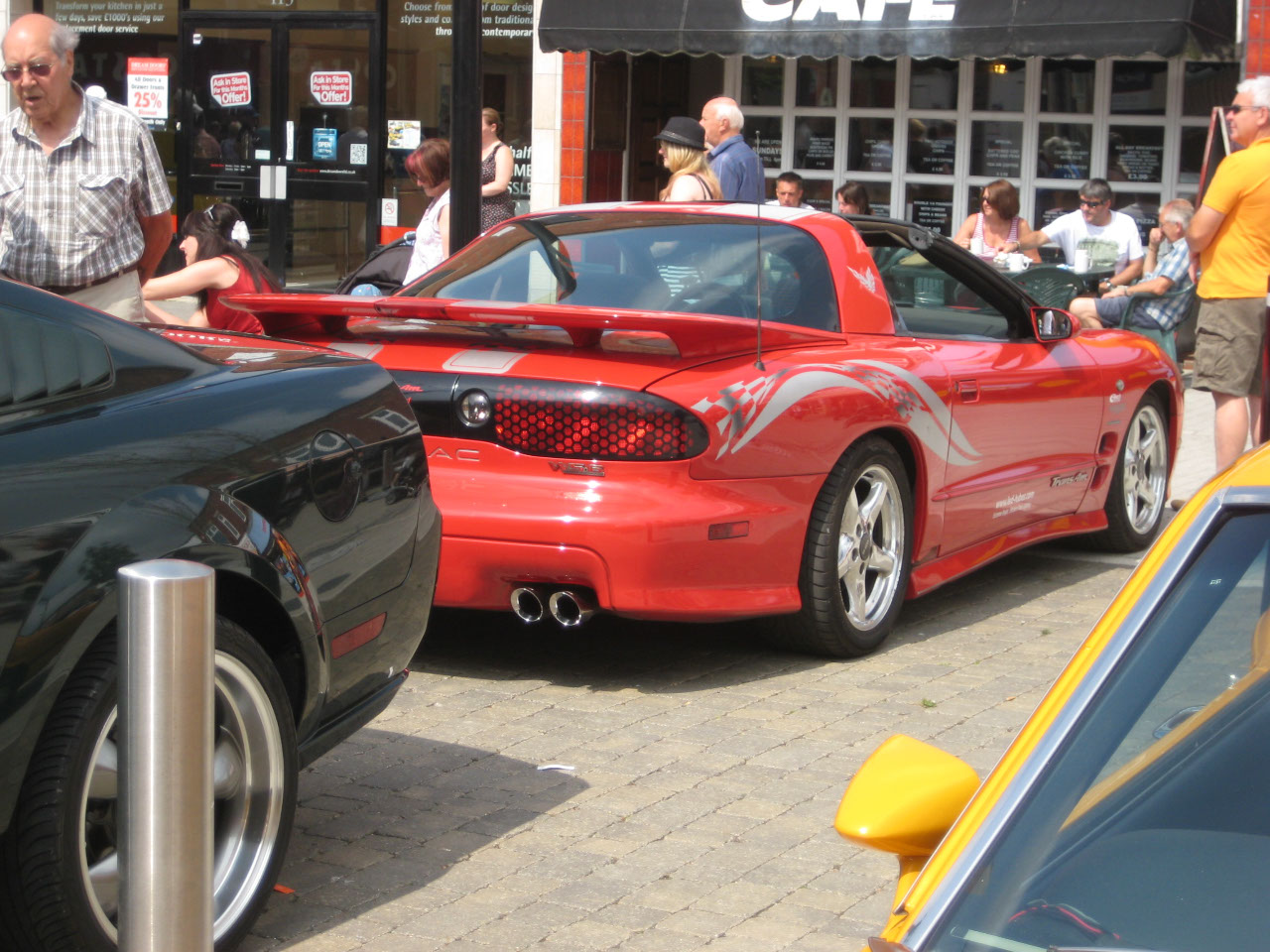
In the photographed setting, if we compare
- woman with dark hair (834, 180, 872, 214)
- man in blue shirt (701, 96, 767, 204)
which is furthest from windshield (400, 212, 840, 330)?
woman with dark hair (834, 180, 872, 214)

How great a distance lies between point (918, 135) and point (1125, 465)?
26.8 feet

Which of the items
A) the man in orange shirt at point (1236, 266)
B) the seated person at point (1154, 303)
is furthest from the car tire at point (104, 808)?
the seated person at point (1154, 303)

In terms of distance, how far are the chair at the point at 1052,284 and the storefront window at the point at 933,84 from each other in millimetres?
3783

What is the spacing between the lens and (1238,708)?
206 cm

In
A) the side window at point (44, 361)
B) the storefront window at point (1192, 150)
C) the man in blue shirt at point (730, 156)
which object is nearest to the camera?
the side window at point (44, 361)

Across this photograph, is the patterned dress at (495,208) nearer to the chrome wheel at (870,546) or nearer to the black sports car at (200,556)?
the chrome wheel at (870,546)

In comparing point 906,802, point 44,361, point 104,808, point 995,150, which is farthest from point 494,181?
point 906,802

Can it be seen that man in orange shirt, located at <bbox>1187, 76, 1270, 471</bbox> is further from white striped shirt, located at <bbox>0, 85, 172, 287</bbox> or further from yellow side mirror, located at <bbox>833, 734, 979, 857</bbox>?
yellow side mirror, located at <bbox>833, 734, 979, 857</bbox>

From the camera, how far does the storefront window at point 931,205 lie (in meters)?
14.8

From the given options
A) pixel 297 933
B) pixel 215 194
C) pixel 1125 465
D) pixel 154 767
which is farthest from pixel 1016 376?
pixel 215 194

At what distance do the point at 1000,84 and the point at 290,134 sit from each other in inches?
243

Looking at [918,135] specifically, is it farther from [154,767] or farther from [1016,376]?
[154,767]

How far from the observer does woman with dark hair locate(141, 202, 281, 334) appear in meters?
6.75

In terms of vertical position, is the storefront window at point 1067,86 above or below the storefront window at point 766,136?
above
